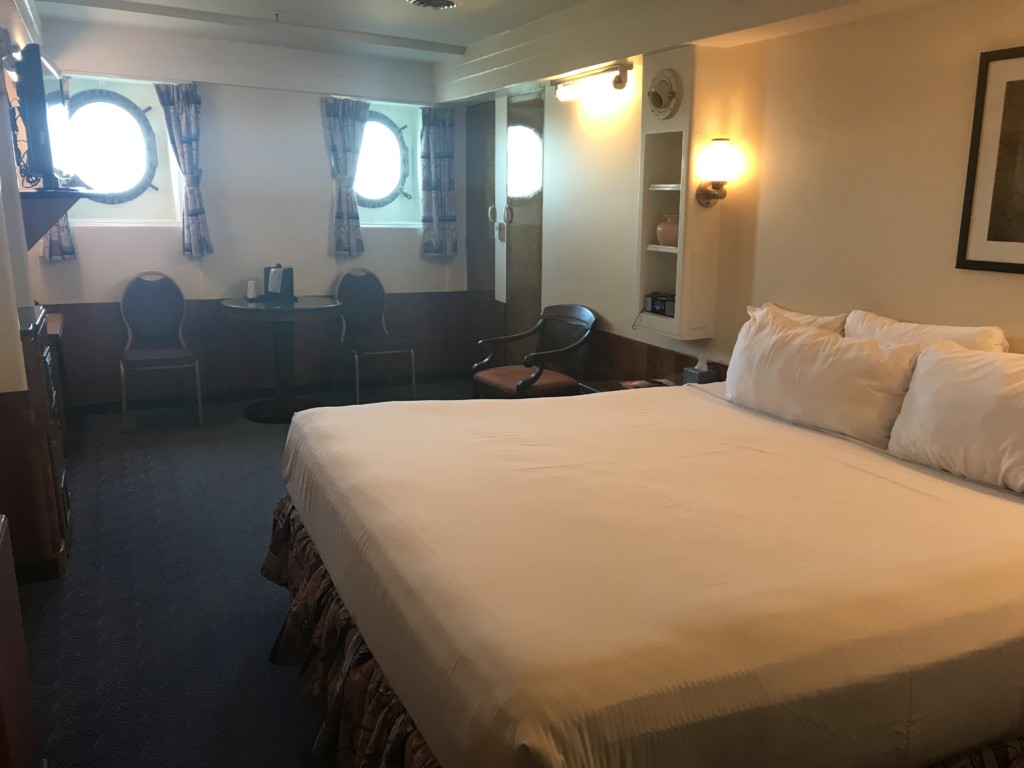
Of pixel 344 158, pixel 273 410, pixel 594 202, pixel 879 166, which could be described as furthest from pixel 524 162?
pixel 879 166

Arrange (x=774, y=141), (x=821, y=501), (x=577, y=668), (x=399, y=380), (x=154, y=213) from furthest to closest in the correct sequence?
(x=399, y=380), (x=154, y=213), (x=774, y=141), (x=821, y=501), (x=577, y=668)

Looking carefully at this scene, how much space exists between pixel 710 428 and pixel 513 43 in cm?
307

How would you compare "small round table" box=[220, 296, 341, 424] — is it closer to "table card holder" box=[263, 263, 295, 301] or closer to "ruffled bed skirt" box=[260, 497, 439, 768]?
"table card holder" box=[263, 263, 295, 301]

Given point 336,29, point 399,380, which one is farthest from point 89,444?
point 336,29

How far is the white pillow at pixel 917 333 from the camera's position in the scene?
250 cm

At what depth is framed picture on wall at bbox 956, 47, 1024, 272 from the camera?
2.52m

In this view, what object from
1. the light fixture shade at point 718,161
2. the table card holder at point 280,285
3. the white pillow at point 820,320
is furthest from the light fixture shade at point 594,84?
the table card holder at point 280,285

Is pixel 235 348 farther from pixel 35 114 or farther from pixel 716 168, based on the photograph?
pixel 716 168

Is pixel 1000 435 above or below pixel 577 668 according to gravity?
above

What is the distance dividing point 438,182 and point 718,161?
9.94 ft

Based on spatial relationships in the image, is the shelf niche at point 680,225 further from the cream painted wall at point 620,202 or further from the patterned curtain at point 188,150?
the patterned curtain at point 188,150

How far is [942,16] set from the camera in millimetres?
2713

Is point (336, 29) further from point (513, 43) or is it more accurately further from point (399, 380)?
point (399, 380)

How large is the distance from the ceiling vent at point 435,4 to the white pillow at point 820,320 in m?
2.32
